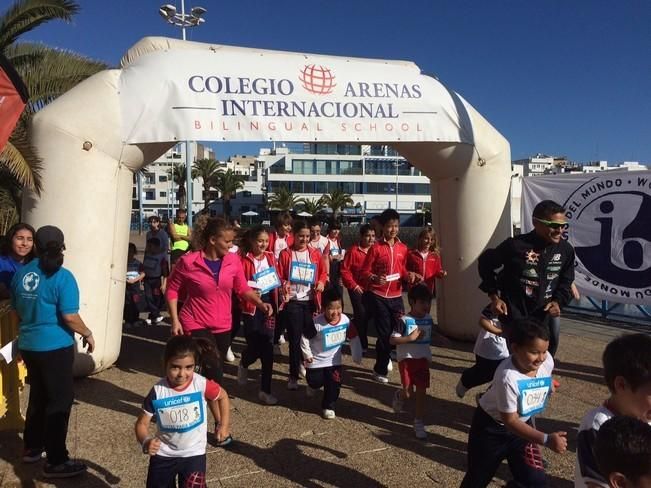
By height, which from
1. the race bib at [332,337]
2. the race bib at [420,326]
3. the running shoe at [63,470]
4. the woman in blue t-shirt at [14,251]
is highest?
the woman in blue t-shirt at [14,251]

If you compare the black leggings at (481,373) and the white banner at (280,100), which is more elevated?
the white banner at (280,100)

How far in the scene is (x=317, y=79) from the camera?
5.77 metres

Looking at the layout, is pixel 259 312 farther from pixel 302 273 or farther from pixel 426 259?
pixel 426 259

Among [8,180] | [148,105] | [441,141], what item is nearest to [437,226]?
[441,141]

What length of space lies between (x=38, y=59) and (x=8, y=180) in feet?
7.60

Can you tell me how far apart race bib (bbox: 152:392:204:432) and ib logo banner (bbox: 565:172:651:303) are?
6.54m

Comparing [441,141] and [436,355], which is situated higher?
[441,141]

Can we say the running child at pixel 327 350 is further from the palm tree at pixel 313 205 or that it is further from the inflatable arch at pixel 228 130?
the palm tree at pixel 313 205

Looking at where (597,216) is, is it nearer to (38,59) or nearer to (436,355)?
(436,355)

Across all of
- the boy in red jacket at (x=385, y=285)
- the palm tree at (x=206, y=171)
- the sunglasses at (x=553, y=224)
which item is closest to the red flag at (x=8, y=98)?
the boy in red jacket at (x=385, y=285)

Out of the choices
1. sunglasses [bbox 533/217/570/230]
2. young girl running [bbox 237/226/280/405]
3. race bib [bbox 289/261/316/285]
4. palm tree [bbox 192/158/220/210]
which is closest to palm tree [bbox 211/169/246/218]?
palm tree [bbox 192/158/220/210]

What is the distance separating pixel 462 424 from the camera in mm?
4285

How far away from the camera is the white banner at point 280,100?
521 centimetres

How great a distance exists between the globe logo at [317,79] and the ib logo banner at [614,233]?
4.33m
